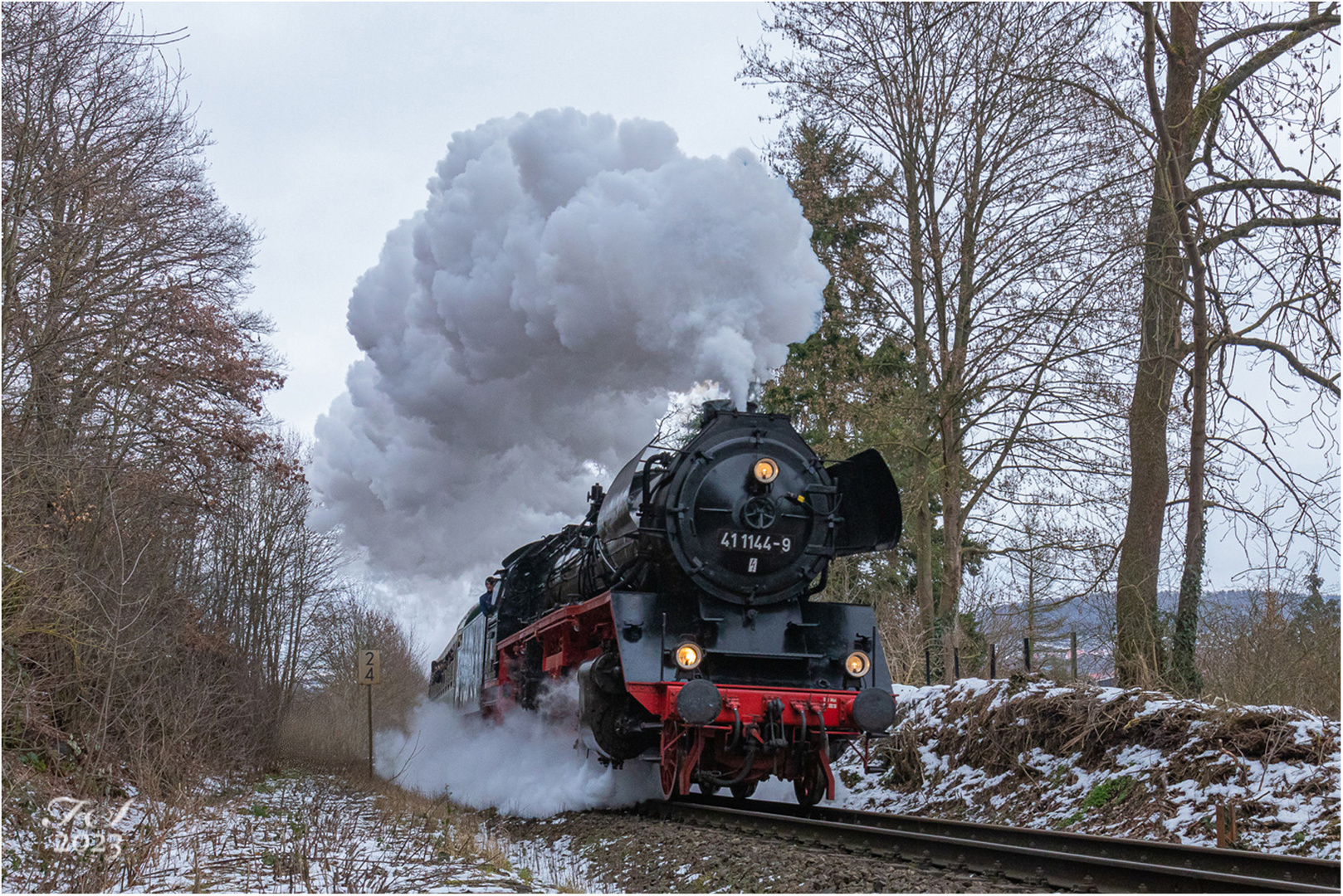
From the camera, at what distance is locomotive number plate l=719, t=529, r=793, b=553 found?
355 inches

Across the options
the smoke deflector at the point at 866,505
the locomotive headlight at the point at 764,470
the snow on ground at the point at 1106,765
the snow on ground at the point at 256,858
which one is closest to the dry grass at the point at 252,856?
the snow on ground at the point at 256,858

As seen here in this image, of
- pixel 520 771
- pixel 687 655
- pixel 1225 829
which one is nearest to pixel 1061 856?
pixel 1225 829

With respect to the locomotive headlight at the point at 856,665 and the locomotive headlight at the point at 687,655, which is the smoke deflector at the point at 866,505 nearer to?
the locomotive headlight at the point at 856,665

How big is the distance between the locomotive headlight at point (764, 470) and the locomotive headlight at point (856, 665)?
1590mm

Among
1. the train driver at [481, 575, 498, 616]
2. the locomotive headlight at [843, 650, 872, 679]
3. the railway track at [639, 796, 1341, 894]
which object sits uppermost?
the train driver at [481, 575, 498, 616]

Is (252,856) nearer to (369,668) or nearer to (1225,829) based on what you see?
(1225,829)

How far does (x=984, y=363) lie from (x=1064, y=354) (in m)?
1.53

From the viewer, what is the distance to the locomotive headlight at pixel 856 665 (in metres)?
9.17

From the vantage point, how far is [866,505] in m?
9.83

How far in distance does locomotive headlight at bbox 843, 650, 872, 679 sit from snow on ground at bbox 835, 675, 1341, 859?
1.59 metres

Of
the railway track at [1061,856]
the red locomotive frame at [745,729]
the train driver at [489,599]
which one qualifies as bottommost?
the railway track at [1061,856]

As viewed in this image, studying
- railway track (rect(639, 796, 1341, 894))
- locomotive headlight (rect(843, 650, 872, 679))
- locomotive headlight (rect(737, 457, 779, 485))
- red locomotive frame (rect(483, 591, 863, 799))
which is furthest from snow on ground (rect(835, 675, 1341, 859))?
locomotive headlight (rect(737, 457, 779, 485))

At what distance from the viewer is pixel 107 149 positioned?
14.5m

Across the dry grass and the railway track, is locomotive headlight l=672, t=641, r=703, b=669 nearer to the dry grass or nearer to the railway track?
the railway track
